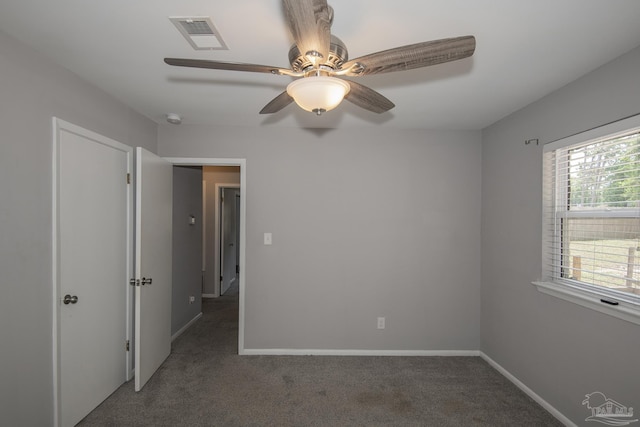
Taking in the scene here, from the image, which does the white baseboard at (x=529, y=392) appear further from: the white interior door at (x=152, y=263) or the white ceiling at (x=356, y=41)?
the white interior door at (x=152, y=263)

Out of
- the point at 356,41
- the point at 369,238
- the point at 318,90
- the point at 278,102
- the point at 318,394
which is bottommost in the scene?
the point at 318,394

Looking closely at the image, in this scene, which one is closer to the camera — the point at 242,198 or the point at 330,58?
the point at 330,58

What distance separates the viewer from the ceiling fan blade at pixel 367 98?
4.63 ft

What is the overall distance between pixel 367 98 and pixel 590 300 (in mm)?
1906

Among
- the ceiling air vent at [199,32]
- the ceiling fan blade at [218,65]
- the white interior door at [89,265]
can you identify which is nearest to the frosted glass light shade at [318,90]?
the ceiling fan blade at [218,65]

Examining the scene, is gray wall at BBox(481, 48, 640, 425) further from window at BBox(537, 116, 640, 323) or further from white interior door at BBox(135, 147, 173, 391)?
white interior door at BBox(135, 147, 173, 391)

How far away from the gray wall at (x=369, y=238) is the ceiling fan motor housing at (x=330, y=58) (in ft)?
6.27

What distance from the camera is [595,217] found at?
2.00 meters

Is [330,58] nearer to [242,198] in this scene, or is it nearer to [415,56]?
[415,56]

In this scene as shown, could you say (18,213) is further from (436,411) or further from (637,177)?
(637,177)

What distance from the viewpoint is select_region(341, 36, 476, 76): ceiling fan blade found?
3.53 ft

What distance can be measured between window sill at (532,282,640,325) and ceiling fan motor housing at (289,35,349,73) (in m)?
2.06

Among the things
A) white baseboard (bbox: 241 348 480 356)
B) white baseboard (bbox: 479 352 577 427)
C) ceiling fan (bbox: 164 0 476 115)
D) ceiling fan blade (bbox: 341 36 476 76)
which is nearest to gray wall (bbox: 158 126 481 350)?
white baseboard (bbox: 241 348 480 356)

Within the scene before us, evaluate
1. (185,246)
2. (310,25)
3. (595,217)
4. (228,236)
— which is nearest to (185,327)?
(185,246)
